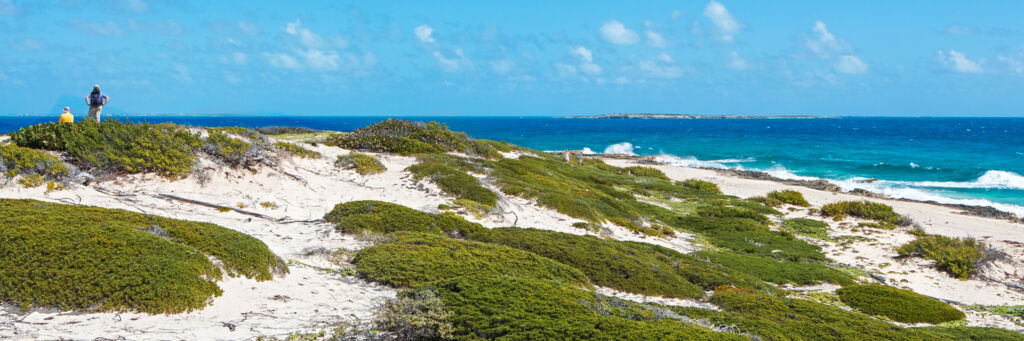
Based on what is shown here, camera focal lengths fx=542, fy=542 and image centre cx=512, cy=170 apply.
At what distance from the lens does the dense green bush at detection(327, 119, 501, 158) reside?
22094mm

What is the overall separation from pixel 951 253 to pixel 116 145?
20.8 metres

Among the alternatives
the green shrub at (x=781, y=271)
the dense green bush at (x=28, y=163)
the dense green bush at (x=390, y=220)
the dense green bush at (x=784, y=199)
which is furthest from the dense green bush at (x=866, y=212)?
the dense green bush at (x=28, y=163)

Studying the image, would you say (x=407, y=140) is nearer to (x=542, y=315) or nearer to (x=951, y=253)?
(x=542, y=315)

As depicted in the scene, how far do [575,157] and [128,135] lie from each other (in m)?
29.4

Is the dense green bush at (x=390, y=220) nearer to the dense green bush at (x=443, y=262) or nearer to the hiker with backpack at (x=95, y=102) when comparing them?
the dense green bush at (x=443, y=262)

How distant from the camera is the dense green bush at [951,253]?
13383mm

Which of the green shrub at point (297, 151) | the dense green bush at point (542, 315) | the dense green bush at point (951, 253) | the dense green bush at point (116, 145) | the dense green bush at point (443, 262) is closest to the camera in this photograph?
the dense green bush at point (542, 315)

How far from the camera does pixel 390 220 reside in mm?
11484

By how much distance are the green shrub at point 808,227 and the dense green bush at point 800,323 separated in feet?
32.9

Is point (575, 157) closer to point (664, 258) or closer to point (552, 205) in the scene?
point (552, 205)

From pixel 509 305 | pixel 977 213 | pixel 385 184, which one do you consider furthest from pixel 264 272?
pixel 977 213

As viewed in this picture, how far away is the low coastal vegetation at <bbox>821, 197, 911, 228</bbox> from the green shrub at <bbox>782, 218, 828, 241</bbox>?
1.65 metres

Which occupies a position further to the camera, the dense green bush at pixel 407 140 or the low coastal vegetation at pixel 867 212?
the dense green bush at pixel 407 140

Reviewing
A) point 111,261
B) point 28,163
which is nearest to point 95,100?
point 28,163
